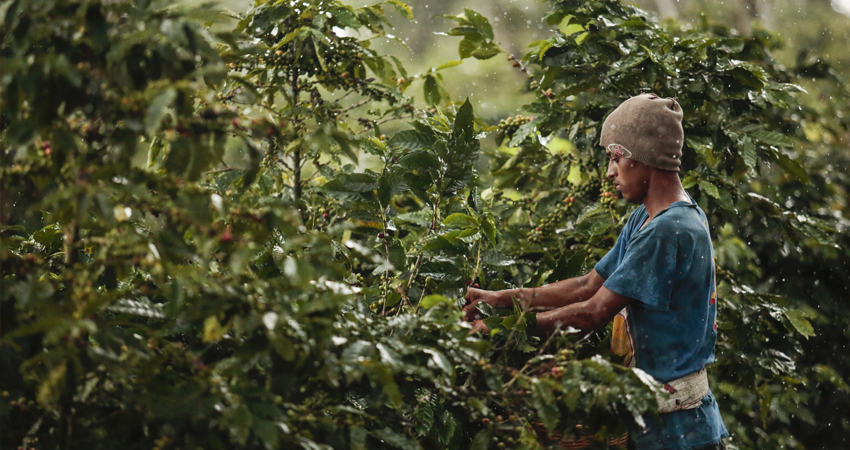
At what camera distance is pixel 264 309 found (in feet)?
3.44

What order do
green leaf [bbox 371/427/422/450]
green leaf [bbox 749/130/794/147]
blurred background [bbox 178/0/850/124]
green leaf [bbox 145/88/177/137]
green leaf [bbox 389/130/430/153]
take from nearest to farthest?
green leaf [bbox 145/88/177/137], green leaf [bbox 371/427/422/450], green leaf [bbox 389/130/430/153], green leaf [bbox 749/130/794/147], blurred background [bbox 178/0/850/124]

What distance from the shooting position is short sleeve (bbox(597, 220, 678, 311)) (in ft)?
5.68

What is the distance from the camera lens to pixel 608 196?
102 inches

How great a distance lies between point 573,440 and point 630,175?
0.84 meters

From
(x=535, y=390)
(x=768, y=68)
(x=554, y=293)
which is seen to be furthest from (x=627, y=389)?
(x=768, y=68)

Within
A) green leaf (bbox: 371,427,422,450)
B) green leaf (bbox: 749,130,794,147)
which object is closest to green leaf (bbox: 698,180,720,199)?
green leaf (bbox: 749,130,794,147)

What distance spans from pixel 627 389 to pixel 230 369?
0.74 meters

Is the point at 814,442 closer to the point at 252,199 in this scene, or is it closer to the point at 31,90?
the point at 252,199

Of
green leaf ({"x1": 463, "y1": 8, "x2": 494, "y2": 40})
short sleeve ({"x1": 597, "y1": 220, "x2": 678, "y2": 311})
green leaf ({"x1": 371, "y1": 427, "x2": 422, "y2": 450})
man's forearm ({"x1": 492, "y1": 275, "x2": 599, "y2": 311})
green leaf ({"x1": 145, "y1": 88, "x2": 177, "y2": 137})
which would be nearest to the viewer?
green leaf ({"x1": 145, "y1": 88, "x2": 177, "y2": 137})

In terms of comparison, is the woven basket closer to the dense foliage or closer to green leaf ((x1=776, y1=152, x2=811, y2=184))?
the dense foliage

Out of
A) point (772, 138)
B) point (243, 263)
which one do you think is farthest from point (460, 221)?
point (772, 138)

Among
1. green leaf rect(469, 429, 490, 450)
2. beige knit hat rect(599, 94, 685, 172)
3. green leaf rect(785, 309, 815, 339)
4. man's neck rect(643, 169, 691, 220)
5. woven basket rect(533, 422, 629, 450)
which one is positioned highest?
beige knit hat rect(599, 94, 685, 172)

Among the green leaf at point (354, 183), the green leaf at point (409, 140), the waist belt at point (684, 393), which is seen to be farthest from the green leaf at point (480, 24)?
the waist belt at point (684, 393)

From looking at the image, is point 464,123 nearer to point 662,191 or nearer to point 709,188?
point 662,191
